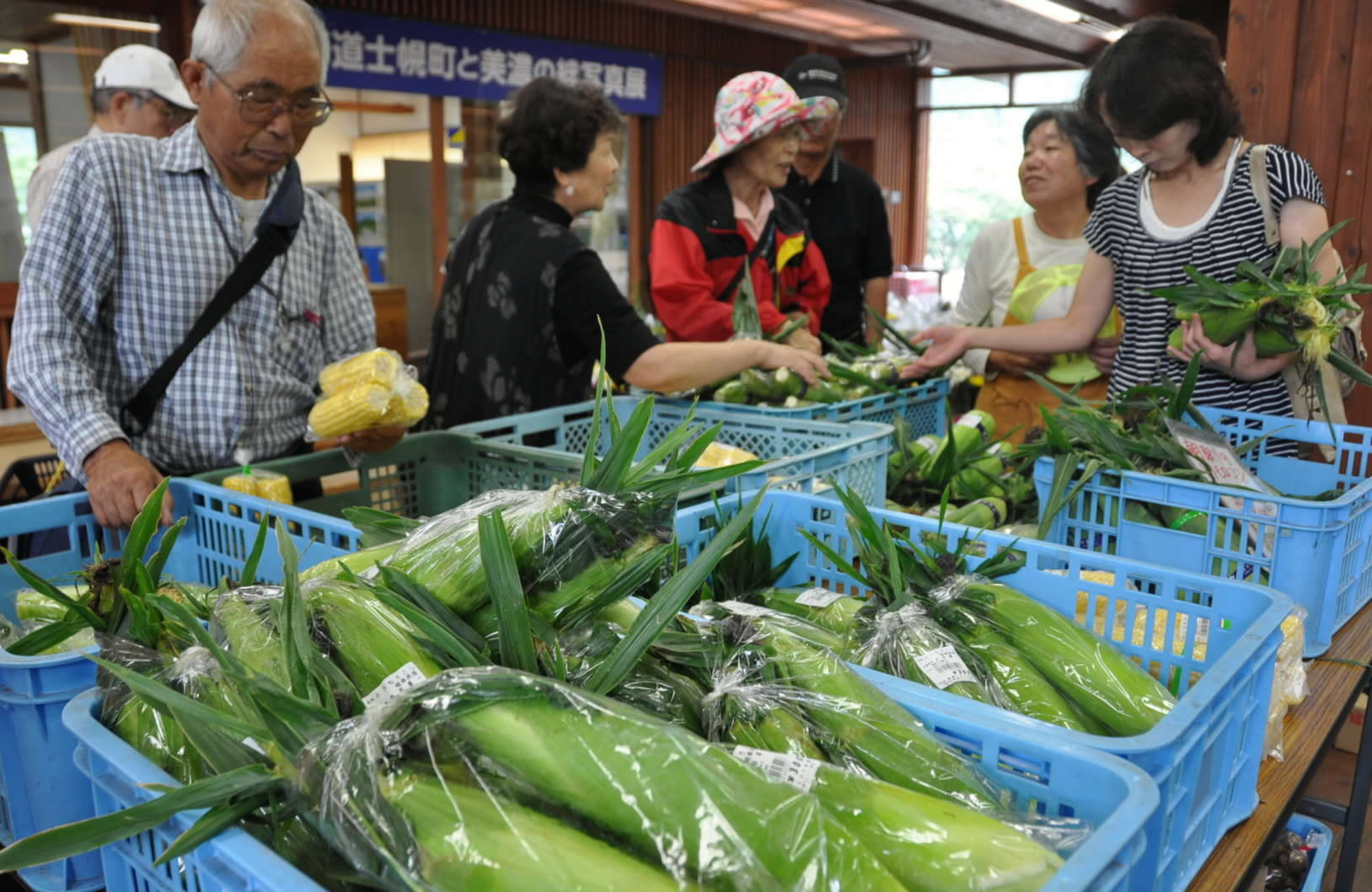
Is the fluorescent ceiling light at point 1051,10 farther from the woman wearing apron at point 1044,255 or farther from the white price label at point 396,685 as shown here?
the white price label at point 396,685

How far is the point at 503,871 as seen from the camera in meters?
0.63

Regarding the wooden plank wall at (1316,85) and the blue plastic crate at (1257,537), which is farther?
the wooden plank wall at (1316,85)

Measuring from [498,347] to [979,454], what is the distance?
48.0 inches

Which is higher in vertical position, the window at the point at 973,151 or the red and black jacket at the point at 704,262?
the window at the point at 973,151

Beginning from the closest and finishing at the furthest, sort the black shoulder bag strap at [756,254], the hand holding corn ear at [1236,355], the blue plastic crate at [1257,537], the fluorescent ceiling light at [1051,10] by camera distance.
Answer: the blue plastic crate at [1257,537] < the hand holding corn ear at [1236,355] < the black shoulder bag strap at [756,254] < the fluorescent ceiling light at [1051,10]

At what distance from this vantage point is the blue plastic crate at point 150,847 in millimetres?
668

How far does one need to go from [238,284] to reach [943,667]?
1.56 m

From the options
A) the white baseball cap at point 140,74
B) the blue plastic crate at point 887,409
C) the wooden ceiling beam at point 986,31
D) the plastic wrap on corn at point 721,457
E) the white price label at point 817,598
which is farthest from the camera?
the wooden ceiling beam at point 986,31

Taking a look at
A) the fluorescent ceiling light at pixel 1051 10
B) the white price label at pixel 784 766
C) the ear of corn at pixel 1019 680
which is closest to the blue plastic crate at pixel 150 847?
the white price label at pixel 784 766

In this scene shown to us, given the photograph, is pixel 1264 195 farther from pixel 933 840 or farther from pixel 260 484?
pixel 260 484

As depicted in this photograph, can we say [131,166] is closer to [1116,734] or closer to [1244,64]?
[1116,734]

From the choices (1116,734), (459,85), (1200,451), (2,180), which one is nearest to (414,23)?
(459,85)

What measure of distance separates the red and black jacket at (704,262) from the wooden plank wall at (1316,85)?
156cm

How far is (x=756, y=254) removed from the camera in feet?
10.9
